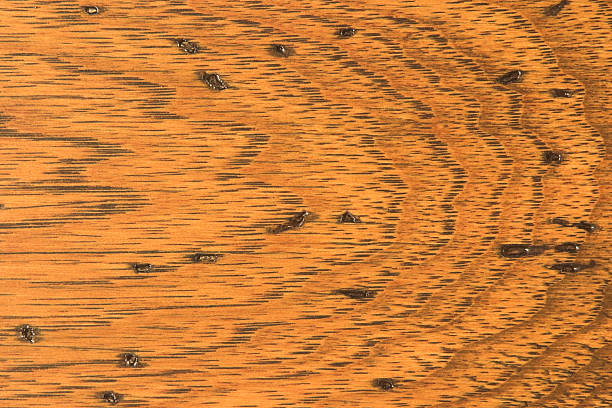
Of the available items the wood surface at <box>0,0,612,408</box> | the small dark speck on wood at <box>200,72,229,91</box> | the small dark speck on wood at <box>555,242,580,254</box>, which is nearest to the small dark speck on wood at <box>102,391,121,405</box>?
the wood surface at <box>0,0,612,408</box>

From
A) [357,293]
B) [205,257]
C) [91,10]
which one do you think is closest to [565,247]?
[357,293]

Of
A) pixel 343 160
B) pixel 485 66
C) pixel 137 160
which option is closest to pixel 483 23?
pixel 485 66

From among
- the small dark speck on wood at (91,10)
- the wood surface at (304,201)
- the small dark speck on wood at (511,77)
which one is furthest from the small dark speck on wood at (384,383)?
the small dark speck on wood at (91,10)

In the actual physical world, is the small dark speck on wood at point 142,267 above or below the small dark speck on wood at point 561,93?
below

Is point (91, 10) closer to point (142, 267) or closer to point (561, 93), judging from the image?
point (142, 267)

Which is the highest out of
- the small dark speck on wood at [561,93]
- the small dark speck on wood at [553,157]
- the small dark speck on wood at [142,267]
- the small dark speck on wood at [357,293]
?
the small dark speck on wood at [561,93]

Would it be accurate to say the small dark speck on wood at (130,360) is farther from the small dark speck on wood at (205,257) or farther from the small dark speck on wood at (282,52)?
the small dark speck on wood at (282,52)

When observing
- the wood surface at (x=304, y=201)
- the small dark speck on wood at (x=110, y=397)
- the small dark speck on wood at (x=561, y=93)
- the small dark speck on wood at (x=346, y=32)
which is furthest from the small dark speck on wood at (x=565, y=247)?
the small dark speck on wood at (x=110, y=397)
